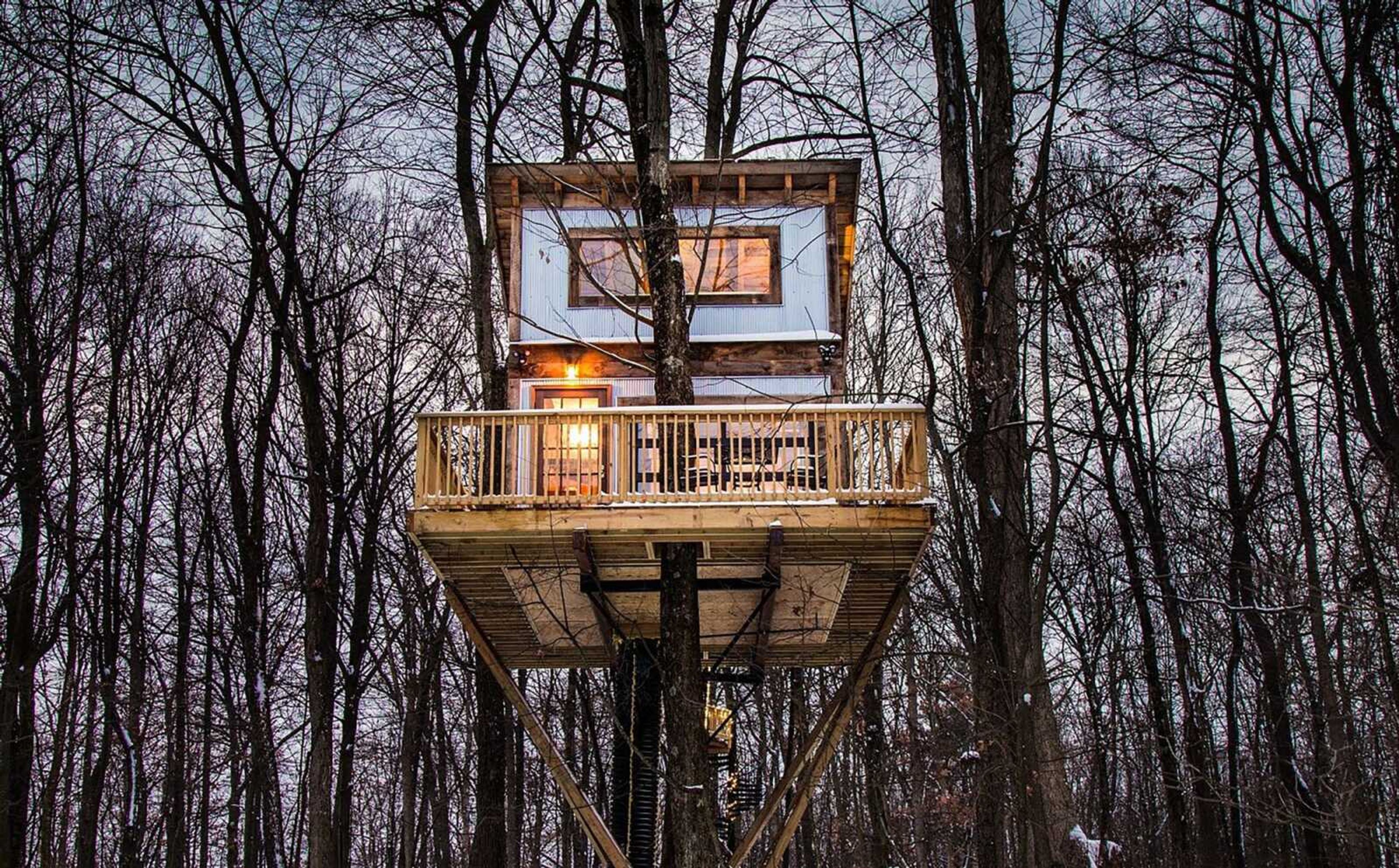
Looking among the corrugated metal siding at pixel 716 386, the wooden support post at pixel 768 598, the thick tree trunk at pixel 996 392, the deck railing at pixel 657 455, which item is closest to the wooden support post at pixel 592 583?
the deck railing at pixel 657 455

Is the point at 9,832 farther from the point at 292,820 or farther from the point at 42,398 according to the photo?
the point at 292,820

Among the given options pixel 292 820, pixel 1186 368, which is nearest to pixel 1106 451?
pixel 1186 368

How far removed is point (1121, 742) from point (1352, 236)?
12254mm

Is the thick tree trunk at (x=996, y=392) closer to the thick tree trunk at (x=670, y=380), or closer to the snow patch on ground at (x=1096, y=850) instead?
the snow patch on ground at (x=1096, y=850)

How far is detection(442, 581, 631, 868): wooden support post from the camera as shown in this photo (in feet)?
46.6

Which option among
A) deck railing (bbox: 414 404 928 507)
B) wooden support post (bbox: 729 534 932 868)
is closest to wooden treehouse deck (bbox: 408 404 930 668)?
deck railing (bbox: 414 404 928 507)

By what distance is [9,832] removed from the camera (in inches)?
666

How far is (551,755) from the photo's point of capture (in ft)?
46.7

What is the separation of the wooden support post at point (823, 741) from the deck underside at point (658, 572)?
1.01 feet

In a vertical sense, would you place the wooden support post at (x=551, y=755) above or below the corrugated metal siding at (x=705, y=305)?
below

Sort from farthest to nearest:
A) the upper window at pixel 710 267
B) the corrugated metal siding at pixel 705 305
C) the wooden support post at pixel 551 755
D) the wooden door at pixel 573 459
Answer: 1. the upper window at pixel 710 267
2. the corrugated metal siding at pixel 705 305
3. the wooden support post at pixel 551 755
4. the wooden door at pixel 573 459

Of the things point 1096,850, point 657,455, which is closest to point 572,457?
point 657,455

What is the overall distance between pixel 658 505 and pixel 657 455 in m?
0.77

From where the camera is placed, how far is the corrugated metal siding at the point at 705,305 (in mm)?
16953
